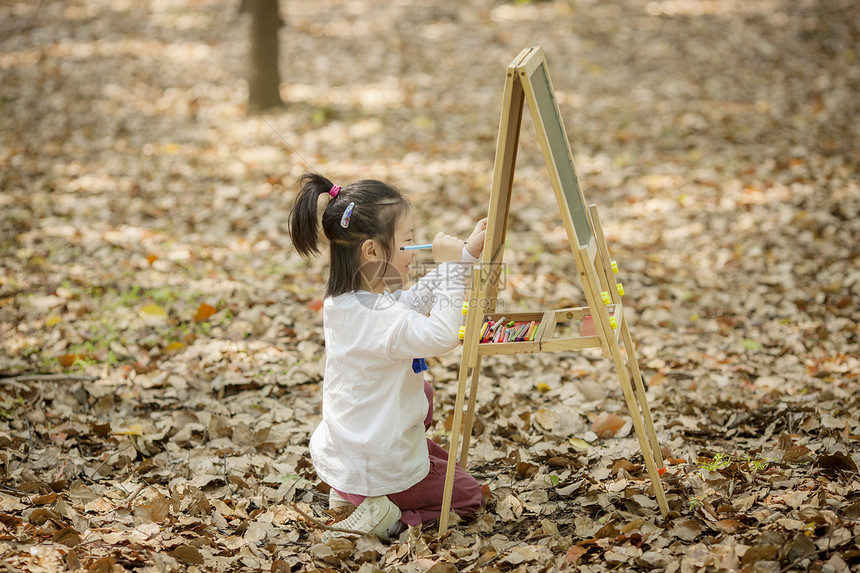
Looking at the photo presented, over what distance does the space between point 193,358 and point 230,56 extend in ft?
21.8

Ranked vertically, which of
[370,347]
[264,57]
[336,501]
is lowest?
[336,501]

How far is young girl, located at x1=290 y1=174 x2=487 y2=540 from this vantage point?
2744mm

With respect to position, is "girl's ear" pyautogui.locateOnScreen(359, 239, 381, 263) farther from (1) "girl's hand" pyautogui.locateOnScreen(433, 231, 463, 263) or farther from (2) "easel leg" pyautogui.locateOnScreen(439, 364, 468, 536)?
(2) "easel leg" pyautogui.locateOnScreen(439, 364, 468, 536)

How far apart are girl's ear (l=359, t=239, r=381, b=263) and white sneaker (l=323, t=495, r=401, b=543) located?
90 centimetres

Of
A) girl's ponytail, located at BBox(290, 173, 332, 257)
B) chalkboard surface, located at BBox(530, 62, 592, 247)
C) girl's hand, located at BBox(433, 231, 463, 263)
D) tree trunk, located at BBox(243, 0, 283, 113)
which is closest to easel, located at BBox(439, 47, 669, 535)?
chalkboard surface, located at BBox(530, 62, 592, 247)

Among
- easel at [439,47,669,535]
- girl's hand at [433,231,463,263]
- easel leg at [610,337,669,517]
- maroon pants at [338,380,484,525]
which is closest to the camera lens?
easel at [439,47,669,535]

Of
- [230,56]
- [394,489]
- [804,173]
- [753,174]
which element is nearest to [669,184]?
[753,174]

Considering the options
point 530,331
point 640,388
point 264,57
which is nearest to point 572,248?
point 530,331

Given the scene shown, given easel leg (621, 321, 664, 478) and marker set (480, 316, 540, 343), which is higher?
marker set (480, 316, 540, 343)

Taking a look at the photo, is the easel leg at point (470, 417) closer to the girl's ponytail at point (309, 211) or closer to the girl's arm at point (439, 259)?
the girl's arm at point (439, 259)

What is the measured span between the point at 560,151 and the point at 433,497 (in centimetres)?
141

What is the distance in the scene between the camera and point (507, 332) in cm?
273

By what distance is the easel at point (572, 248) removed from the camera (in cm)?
242

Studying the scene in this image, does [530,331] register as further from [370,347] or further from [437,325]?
[370,347]
